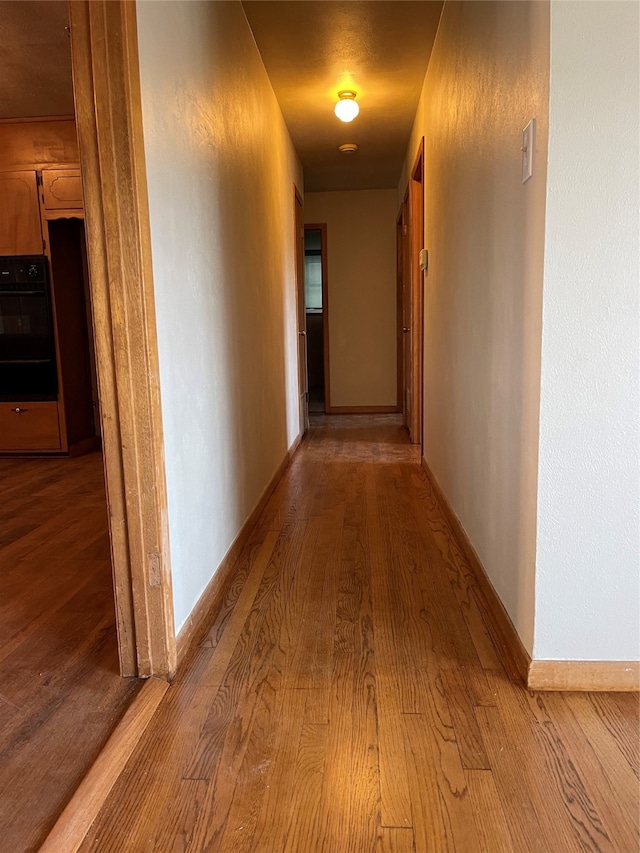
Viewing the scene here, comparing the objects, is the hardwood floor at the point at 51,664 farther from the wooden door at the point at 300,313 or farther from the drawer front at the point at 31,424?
the wooden door at the point at 300,313

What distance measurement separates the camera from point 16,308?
14.1ft

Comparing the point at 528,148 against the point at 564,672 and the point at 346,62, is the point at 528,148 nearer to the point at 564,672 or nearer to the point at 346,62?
the point at 564,672

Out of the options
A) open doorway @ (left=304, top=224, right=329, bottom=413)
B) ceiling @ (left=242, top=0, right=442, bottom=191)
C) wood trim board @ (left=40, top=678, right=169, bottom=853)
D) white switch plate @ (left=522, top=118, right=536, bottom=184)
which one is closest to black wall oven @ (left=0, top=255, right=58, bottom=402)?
ceiling @ (left=242, top=0, right=442, bottom=191)

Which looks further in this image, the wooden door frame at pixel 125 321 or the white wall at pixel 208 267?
the white wall at pixel 208 267

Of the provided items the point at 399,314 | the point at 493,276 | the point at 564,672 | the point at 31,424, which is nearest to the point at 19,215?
the point at 31,424

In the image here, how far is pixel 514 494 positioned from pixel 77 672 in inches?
50.7

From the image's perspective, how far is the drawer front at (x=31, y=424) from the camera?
14.5 ft

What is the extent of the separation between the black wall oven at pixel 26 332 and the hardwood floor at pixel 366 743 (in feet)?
10.1

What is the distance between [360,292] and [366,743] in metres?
5.55

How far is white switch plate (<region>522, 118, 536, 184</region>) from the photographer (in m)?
1.36

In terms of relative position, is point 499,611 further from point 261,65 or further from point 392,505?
point 261,65

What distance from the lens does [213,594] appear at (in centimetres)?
193

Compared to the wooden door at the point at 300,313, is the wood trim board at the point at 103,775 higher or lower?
lower

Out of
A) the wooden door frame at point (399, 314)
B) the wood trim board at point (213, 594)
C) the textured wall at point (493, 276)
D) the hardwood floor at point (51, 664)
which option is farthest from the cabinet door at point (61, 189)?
the wooden door frame at point (399, 314)
